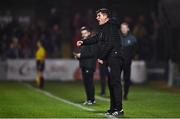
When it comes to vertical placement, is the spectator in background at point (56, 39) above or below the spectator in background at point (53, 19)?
below

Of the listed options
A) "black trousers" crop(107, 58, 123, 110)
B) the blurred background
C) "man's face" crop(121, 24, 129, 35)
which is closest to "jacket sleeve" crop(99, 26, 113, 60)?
"black trousers" crop(107, 58, 123, 110)

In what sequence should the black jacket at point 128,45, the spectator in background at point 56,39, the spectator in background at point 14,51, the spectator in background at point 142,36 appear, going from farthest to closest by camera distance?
the spectator in background at point 56,39 < the spectator in background at point 142,36 < the spectator in background at point 14,51 < the black jacket at point 128,45

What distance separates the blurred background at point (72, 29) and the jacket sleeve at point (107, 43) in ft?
48.5

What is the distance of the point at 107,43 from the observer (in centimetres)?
1582

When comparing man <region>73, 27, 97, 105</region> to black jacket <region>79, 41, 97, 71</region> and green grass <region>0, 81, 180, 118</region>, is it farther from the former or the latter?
green grass <region>0, 81, 180, 118</region>

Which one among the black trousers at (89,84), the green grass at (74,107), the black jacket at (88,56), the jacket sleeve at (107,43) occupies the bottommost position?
the green grass at (74,107)

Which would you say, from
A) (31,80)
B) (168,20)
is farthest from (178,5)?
(31,80)

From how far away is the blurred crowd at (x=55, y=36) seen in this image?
36.6 meters

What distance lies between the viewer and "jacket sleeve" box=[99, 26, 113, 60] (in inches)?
621

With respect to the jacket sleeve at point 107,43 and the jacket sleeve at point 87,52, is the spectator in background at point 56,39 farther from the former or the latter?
the jacket sleeve at point 107,43

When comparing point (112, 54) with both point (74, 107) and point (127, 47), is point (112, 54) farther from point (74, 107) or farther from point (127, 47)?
point (127, 47)

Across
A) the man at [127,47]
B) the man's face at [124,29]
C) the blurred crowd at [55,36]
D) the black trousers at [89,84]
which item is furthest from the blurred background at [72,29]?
the black trousers at [89,84]

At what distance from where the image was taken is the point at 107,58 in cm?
1591

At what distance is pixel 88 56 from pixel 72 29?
1861cm
